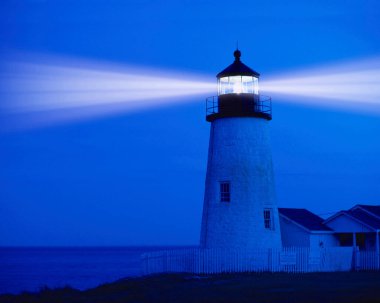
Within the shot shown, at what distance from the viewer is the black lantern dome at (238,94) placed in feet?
95.2

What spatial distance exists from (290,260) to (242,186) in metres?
3.99

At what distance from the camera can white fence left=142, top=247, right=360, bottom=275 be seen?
2845 centimetres

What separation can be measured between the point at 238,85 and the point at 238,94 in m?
0.41

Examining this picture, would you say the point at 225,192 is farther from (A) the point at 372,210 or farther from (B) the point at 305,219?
(A) the point at 372,210

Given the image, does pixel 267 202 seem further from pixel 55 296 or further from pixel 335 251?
pixel 55 296

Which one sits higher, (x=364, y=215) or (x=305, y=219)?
(x=364, y=215)

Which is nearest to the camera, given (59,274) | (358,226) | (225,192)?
(225,192)

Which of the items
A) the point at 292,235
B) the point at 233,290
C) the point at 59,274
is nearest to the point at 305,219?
the point at 292,235

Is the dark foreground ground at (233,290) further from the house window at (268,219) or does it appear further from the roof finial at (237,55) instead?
the roof finial at (237,55)

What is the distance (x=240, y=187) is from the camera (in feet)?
94.6

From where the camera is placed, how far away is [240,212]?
2866 centimetres

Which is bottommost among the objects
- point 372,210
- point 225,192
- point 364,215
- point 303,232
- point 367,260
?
point 367,260

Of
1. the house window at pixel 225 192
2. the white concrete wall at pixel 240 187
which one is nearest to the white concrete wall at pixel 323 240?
the white concrete wall at pixel 240 187

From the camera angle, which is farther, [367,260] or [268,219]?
[367,260]
